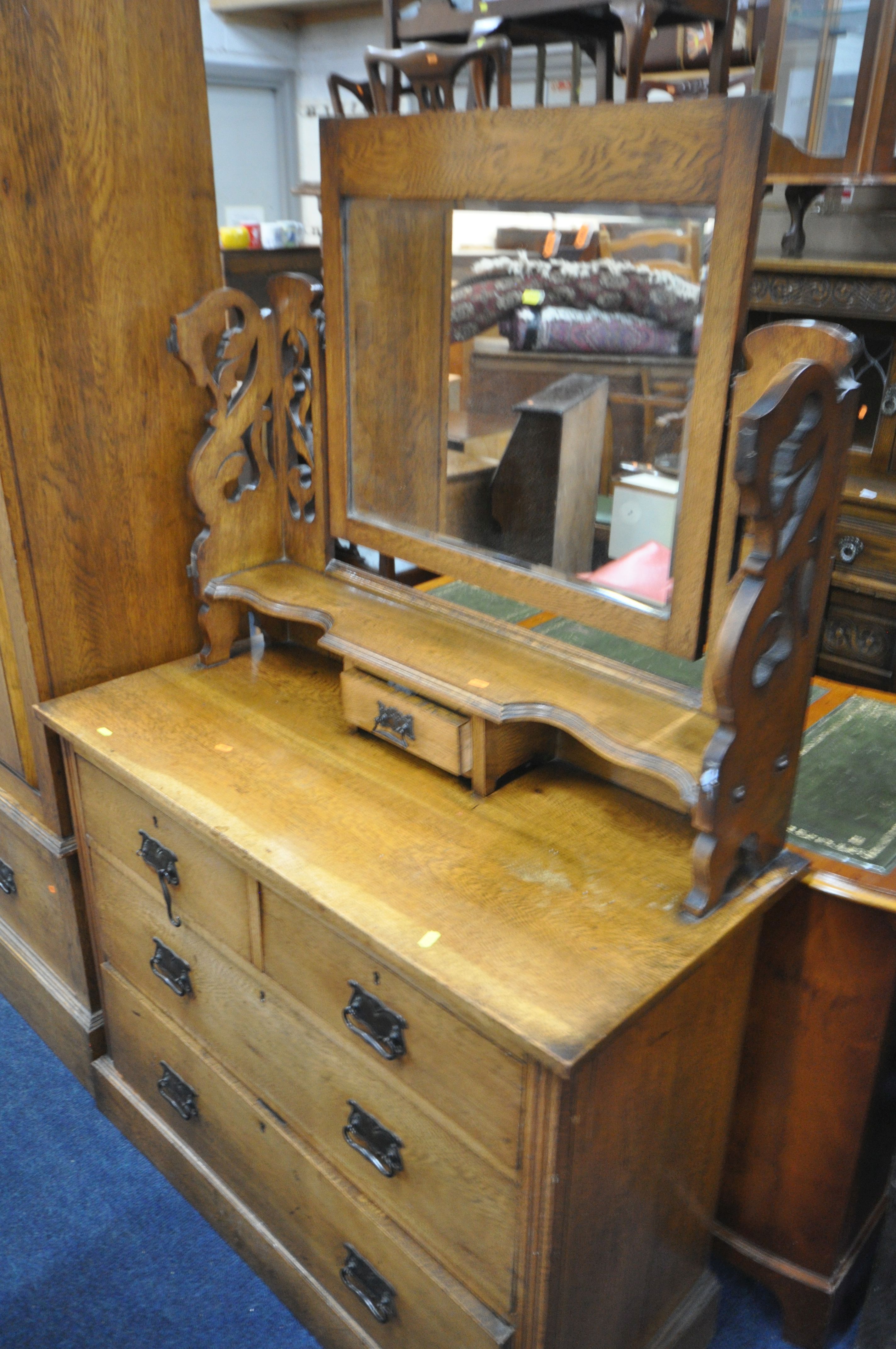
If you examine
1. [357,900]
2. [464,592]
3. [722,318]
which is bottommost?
[357,900]

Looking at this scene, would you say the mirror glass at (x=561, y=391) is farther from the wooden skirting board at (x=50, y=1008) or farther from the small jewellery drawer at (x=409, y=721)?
the wooden skirting board at (x=50, y=1008)

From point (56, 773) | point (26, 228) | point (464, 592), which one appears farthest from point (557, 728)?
point (26, 228)

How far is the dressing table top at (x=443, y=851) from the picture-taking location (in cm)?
103

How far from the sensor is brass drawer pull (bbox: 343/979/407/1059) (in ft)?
3.79

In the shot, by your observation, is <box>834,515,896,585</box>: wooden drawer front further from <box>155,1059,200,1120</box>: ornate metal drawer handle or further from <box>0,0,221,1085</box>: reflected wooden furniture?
<box>155,1059,200,1120</box>: ornate metal drawer handle

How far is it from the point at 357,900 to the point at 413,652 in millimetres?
382

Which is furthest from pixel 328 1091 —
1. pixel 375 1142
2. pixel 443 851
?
pixel 443 851

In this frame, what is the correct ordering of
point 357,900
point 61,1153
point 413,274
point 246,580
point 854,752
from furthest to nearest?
1. point 61,1153
2. point 246,580
3. point 854,752
4. point 413,274
5. point 357,900

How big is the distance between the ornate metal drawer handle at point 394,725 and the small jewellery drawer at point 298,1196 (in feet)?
1.83

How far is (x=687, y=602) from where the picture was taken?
3.89 ft

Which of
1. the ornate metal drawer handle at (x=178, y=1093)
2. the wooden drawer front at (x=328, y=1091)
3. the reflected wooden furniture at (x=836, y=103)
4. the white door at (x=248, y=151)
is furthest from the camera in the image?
the white door at (x=248, y=151)

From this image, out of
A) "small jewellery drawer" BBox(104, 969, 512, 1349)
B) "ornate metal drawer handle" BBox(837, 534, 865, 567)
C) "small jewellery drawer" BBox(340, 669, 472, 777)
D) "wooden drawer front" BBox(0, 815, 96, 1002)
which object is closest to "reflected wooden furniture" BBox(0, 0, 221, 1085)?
"wooden drawer front" BBox(0, 815, 96, 1002)

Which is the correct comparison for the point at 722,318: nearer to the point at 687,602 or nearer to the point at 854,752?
the point at 687,602

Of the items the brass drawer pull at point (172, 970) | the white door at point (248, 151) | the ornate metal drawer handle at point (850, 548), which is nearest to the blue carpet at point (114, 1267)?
the brass drawer pull at point (172, 970)
